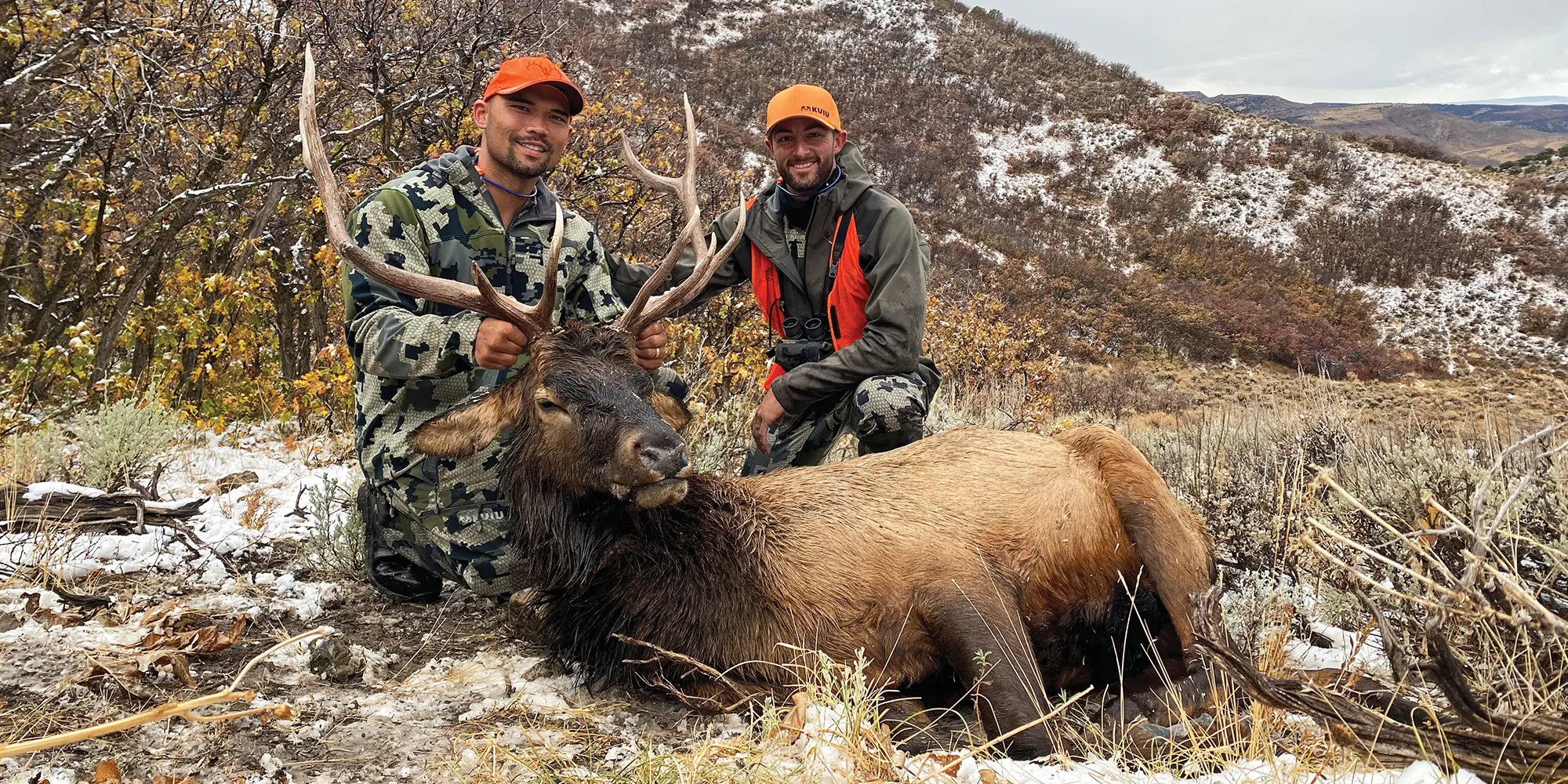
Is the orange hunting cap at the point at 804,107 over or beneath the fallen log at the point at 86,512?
over

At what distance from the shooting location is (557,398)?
3.62 metres

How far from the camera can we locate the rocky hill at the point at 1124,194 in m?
28.2

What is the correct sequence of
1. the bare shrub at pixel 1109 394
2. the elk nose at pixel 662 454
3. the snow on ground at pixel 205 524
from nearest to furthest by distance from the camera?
the elk nose at pixel 662 454 → the snow on ground at pixel 205 524 → the bare shrub at pixel 1109 394

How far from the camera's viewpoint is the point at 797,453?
5426 mm

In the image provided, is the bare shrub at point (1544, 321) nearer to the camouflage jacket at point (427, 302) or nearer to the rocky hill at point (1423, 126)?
the camouflage jacket at point (427, 302)

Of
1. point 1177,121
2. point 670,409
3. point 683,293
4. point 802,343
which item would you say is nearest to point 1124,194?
point 1177,121

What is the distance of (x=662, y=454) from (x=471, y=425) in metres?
1.07

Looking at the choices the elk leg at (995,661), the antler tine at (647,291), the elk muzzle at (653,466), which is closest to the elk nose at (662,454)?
the elk muzzle at (653,466)

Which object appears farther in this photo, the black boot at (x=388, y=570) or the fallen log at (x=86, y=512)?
the black boot at (x=388, y=570)

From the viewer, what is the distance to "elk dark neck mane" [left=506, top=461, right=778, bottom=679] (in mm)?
3430

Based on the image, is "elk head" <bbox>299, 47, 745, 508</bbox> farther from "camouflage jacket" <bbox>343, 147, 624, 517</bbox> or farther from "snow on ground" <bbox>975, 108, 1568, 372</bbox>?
"snow on ground" <bbox>975, 108, 1568, 372</bbox>

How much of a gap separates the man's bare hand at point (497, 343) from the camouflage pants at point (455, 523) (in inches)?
30.4

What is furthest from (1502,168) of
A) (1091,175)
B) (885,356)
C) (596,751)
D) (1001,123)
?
(596,751)

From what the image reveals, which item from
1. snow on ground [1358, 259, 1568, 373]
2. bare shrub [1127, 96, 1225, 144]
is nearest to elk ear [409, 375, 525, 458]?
snow on ground [1358, 259, 1568, 373]
